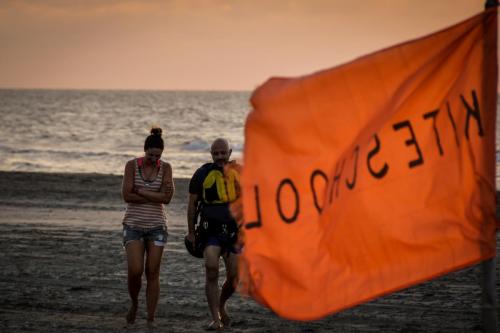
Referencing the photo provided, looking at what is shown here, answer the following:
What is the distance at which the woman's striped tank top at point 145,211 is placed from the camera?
335 inches

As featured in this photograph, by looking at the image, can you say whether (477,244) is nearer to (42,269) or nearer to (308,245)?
(308,245)

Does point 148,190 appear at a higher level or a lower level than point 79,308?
higher

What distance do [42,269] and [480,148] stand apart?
7.48 metres

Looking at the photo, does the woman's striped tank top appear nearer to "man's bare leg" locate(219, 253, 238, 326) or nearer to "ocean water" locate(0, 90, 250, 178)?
"man's bare leg" locate(219, 253, 238, 326)

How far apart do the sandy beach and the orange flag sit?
328 centimetres

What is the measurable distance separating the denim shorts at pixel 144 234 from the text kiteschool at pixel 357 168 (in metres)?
3.54

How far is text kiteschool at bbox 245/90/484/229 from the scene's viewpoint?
5164 millimetres

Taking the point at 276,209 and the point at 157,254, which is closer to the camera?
the point at 276,209

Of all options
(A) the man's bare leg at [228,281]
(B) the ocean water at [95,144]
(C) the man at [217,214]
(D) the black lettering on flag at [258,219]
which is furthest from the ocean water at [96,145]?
(D) the black lettering on flag at [258,219]

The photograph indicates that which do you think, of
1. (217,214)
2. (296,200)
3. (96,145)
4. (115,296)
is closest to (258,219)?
(296,200)

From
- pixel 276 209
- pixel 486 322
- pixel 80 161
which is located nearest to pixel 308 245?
pixel 276 209

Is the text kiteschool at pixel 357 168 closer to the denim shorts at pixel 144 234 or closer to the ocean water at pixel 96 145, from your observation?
the denim shorts at pixel 144 234

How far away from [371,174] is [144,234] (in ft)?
12.2

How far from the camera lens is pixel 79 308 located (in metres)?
9.40
